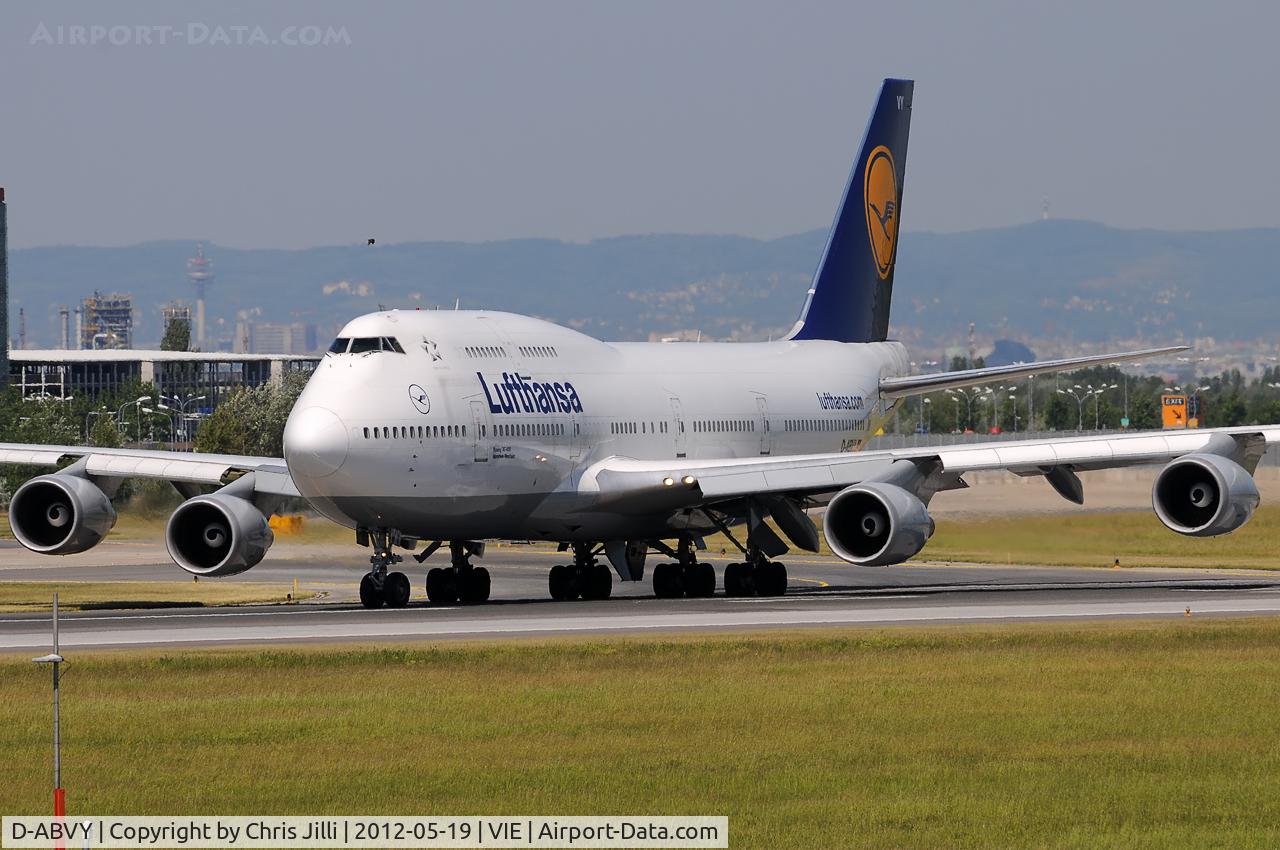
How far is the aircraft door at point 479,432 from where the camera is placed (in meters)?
40.2

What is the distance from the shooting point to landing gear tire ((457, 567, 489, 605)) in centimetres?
4234

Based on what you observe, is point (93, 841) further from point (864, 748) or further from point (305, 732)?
point (864, 748)

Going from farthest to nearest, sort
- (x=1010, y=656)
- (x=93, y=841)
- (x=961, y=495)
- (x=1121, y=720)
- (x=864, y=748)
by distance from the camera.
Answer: (x=961, y=495), (x=1010, y=656), (x=1121, y=720), (x=864, y=748), (x=93, y=841)

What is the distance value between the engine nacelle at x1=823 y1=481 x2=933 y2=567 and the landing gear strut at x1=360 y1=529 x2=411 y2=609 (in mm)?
7927

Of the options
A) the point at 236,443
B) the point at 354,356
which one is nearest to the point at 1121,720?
the point at 354,356

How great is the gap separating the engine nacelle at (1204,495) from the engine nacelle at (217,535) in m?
16.7

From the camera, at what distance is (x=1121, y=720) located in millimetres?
23719

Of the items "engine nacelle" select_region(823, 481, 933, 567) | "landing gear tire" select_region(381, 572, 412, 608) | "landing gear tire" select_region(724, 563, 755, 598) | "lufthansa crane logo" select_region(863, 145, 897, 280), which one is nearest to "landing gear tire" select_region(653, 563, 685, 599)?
"landing gear tire" select_region(724, 563, 755, 598)

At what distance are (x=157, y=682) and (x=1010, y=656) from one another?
37.7 feet

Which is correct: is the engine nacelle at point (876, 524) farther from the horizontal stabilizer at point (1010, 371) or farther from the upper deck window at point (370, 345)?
the horizontal stabilizer at point (1010, 371)

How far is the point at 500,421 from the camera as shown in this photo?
40844mm

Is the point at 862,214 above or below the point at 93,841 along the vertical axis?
above

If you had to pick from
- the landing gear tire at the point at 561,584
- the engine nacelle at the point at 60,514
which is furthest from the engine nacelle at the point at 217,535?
the landing gear tire at the point at 561,584

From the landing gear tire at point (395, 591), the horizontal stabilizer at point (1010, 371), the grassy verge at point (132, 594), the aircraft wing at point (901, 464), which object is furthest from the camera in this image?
the horizontal stabilizer at point (1010, 371)
